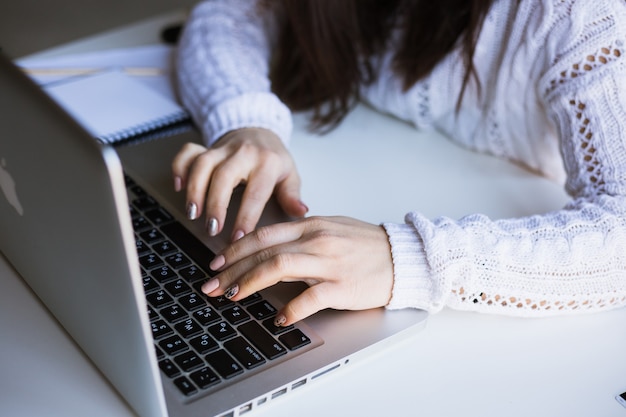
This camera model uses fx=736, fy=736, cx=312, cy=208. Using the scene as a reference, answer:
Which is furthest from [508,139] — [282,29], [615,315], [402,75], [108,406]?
[108,406]

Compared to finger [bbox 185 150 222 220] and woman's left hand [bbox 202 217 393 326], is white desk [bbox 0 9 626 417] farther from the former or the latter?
finger [bbox 185 150 222 220]

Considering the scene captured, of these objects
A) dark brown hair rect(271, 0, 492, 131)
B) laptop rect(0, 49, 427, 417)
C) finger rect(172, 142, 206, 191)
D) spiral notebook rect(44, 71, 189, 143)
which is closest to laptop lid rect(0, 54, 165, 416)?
laptop rect(0, 49, 427, 417)

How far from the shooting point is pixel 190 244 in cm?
76

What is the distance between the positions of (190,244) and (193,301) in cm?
10

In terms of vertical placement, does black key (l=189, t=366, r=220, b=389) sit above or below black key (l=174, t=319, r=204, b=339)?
above

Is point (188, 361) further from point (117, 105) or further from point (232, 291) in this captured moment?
point (117, 105)

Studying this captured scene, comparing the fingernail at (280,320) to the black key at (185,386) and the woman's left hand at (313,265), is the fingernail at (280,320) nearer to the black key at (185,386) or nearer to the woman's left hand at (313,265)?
the woman's left hand at (313,265)

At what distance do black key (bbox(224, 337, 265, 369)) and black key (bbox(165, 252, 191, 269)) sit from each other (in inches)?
4.9

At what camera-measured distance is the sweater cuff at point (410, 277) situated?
694 mm

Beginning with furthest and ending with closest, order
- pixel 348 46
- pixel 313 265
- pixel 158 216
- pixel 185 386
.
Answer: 1. pixel 348 46
2. pixel 158 216
3. pixel 313 265
4. pixel 185 386

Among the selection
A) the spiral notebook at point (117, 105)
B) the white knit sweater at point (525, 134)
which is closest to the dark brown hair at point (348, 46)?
the white knit sweater at point (525, 134)

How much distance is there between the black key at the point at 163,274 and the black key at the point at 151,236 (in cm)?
5

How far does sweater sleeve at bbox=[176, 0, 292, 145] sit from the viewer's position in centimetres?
96

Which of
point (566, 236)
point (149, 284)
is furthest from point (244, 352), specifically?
point (566, 236)
